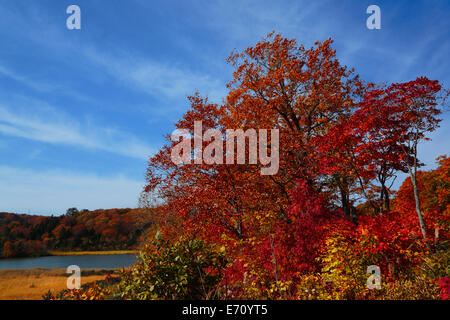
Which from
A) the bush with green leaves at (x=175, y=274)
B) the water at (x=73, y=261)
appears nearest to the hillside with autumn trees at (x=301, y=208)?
the bush with green leaves at (x=175, y=274)

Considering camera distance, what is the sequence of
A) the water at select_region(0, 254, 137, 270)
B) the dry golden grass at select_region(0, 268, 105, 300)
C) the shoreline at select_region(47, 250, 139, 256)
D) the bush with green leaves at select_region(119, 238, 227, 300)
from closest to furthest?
the bush with green leaves at select_region(119, 238, 227, 300) → the dry golden grass at select_region(0, 268, 105, 300) → the water at select_region(0, 254, 137, 270) → the shoreline at select_region(47, 250, 139, 256)

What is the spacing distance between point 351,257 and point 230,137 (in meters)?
6.60

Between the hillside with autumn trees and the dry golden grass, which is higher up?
the hillside with autumn trees

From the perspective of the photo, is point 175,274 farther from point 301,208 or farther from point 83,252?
point 83,252

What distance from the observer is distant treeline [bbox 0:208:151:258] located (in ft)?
133

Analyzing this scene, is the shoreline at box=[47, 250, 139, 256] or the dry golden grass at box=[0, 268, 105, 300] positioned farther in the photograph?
the shoreline at box=[47, 250, 139, 256]

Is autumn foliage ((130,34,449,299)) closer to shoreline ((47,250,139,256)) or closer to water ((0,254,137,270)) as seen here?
water ((0,254,137,270))

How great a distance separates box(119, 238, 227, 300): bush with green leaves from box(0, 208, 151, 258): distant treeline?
36153mm

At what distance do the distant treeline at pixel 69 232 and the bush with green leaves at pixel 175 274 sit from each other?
36153 mm

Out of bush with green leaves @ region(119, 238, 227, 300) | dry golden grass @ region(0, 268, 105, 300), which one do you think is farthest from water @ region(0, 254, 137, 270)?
bush with green leaves @ region(119, 238, 227, 300)

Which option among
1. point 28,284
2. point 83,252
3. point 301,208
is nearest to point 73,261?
point 83,252

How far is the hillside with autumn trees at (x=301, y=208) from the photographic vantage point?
6.29 meters

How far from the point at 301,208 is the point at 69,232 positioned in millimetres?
47309

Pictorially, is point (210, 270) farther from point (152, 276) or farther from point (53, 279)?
point (53, 279)
